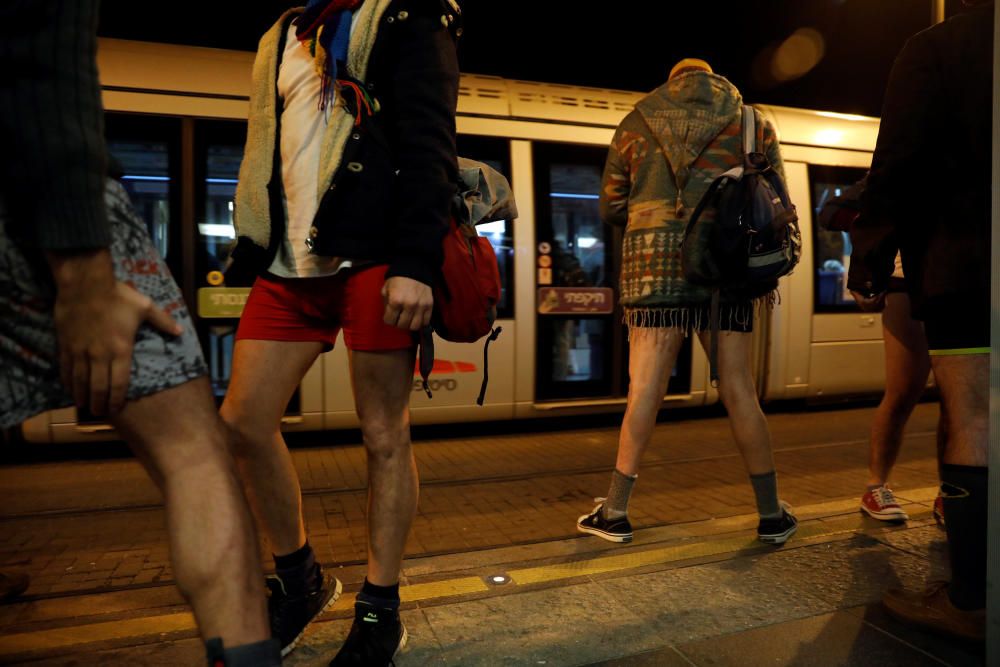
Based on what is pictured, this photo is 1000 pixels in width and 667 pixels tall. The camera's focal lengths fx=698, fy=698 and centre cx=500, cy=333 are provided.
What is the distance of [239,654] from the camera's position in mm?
1108

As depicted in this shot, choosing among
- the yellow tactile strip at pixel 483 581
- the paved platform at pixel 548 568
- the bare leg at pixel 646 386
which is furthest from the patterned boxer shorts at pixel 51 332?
the bare leg at pixel 646 386

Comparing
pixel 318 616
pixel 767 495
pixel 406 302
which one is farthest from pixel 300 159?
pixel 767 495

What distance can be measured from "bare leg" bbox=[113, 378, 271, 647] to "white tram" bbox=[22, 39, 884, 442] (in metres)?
3.95

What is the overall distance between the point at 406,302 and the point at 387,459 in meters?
0.46

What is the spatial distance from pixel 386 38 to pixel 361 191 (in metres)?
0.40

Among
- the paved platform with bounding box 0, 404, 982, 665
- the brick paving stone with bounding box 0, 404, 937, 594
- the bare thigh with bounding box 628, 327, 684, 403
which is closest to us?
the paved platform with bounding box 0, 404, 982, 665

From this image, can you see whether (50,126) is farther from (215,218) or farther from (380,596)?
(215,218)

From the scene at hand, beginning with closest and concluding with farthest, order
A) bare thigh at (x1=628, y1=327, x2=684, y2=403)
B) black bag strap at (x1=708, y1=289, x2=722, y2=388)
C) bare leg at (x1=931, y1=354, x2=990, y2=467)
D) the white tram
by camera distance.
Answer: bare leg at (x1=931, y1=354, x2=990, y2=467)
black bag strap at (x1=708, y1=289, x2=722, y2=388)
bare thigh at (x1=628, y1=327, x2=684, y2=403)
the white tram

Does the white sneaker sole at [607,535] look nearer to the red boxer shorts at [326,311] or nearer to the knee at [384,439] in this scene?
the knee at [384,439]

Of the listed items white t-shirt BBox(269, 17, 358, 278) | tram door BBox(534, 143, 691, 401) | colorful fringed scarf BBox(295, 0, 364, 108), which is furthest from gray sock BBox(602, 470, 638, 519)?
tram door BBox(534, 143, 691, 401)

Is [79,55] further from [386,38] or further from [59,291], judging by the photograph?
[386,38]

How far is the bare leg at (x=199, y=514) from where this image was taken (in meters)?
1.12

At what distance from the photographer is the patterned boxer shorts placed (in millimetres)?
1043

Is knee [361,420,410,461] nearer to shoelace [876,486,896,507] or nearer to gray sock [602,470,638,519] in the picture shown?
gray sock [602,470,638,519]
